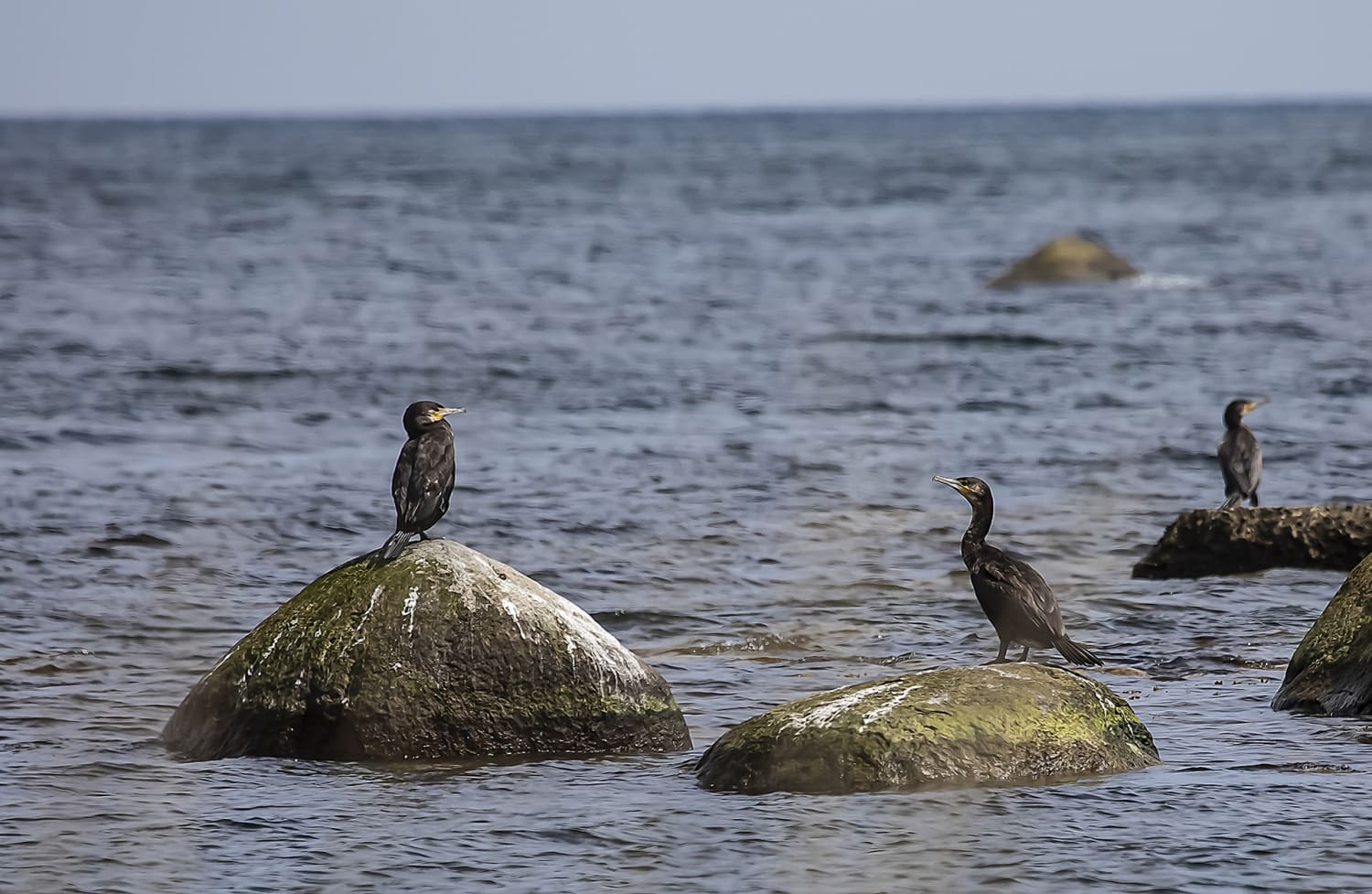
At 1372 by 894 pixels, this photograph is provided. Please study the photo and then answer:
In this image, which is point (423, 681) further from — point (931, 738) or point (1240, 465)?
point (1240, 465)

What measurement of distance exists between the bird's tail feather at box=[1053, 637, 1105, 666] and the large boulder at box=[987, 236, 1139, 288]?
27653 mm

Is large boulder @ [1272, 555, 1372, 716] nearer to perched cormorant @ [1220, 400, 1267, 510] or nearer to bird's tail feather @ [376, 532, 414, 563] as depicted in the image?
bird's tail feather @ [376, 532, 414, 563]

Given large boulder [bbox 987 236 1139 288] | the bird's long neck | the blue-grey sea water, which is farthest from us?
large boulder [bbox 987 236 1139 288]

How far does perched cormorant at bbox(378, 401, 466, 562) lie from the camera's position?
8.82m

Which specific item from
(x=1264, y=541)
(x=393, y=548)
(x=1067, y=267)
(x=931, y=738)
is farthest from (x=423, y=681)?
(x=1067, y=267)

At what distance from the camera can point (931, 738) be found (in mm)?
7637

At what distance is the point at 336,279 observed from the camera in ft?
125

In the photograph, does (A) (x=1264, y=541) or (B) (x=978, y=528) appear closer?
(B) (x=978, y=528)

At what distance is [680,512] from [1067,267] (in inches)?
929

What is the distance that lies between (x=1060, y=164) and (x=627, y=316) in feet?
256

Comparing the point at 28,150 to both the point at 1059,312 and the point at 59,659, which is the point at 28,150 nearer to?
the point at 1059,312

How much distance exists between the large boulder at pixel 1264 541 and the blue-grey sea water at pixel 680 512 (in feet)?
0.51

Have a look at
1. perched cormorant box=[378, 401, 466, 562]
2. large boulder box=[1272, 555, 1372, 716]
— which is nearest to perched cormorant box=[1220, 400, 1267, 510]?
large boulder box=[1272, 555, 1372, 716]

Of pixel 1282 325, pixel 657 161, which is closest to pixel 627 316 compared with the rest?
pixel 1282 325
